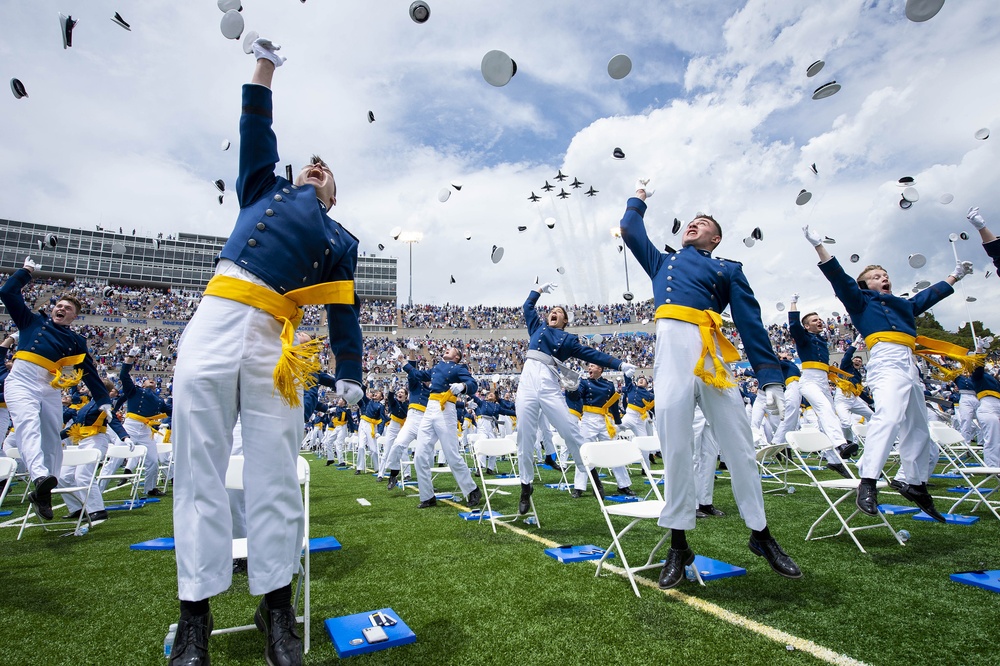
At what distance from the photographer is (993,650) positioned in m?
2.49

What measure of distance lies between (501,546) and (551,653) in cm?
253

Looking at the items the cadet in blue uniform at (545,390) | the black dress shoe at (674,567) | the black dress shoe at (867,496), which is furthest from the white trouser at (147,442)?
the black dress shoe at (867,496)

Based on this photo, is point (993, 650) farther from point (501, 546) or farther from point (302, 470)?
point (302, 470)

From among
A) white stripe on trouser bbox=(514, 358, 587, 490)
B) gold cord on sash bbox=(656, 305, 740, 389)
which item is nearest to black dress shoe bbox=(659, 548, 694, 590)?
gold cord on sash bbox=(656, 305, 740, 389)

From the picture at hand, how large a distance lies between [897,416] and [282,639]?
547cm

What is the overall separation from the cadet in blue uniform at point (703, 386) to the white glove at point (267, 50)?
298cm

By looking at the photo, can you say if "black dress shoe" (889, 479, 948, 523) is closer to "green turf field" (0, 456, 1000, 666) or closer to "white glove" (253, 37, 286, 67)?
"green turf field" (0, 456, 1000, 666)

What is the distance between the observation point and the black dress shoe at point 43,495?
5719 millimetres

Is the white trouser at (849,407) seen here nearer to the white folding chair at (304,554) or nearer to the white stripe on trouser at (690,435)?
the white stripe on trouser at (690,435)

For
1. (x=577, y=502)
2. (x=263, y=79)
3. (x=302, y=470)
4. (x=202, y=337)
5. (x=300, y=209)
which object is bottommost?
(x=577, y=502)

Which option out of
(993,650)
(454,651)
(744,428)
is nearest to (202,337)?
(454,651)

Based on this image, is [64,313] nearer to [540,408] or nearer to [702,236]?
[540,408]

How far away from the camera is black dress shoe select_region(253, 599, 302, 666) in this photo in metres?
2.31

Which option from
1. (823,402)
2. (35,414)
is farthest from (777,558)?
(35,414)
